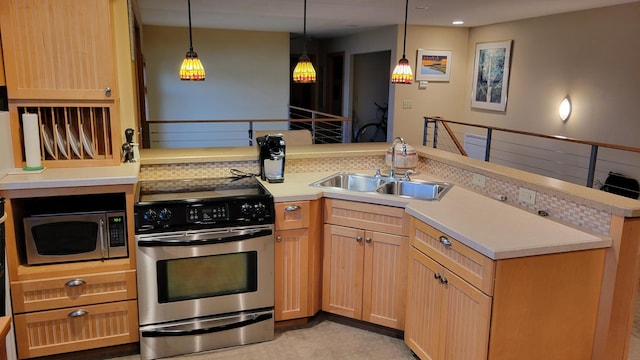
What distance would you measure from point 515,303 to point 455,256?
0.31m

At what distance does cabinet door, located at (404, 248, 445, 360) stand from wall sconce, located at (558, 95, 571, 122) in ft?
13.3

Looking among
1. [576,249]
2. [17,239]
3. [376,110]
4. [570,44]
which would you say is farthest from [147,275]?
[376,110]

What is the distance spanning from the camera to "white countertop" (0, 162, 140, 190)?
7.34ft

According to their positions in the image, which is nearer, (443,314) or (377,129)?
(443,314)

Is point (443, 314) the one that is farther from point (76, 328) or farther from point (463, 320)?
point (76, 328)

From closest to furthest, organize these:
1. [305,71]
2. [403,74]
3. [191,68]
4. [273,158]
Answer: [273,158]
[305,71]
[191,68]
[403,74]

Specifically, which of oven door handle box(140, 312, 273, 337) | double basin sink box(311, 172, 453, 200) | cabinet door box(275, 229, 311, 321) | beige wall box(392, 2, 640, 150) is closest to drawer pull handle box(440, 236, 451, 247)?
double basin sink box(311, 172, 453, 200)

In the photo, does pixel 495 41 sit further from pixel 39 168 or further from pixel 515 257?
pixel 39 168

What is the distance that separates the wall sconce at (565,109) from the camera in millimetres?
5535

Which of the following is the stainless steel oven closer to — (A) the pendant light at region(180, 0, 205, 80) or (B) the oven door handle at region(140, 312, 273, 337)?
(B) the oven door handle at region(140, 312, 273, 337)

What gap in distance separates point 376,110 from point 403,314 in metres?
7.36

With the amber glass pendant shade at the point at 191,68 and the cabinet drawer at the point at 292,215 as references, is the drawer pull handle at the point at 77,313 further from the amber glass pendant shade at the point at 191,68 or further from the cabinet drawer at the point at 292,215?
the amber glass pendant shade at the point at 191,68

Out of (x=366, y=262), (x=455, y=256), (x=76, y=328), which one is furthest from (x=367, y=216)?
(x=76, y=328)

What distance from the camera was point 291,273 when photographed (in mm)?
2787
